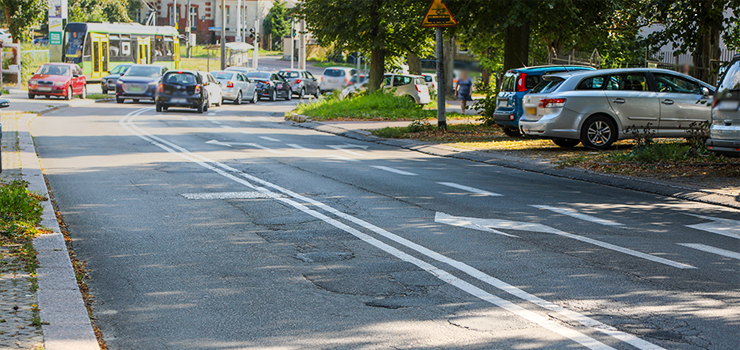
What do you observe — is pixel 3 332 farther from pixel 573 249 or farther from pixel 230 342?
pixel 573 249

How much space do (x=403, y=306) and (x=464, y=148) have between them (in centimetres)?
1272

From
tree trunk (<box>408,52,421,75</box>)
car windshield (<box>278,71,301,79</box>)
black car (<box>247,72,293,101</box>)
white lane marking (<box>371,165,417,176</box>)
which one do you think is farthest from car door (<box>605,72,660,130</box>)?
car windshield (<box>278,71,301,79</box>)

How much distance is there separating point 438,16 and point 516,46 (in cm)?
367

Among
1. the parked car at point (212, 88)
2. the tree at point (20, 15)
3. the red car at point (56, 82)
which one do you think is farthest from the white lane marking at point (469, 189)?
the tree at point (20, 15)

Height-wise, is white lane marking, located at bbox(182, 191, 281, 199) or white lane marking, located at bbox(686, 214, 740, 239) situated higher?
white lane marking, located at bbox(182, 191, 281, 199)

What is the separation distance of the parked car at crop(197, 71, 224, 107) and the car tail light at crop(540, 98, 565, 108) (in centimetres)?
1876

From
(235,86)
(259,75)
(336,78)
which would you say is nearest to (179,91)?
(235,86)

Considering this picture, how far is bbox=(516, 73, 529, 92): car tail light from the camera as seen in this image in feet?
63.9

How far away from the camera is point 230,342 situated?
485 cm

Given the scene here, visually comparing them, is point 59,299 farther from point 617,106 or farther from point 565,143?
point 565,143

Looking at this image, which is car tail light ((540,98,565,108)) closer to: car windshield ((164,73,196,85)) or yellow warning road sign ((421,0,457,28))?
yellow warning road sign ((421,0,457,28))

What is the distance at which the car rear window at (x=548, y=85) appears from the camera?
55.2 ft

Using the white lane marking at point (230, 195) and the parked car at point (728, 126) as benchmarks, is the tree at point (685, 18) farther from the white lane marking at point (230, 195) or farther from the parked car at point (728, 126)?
the white lane marking at point (230, 195)

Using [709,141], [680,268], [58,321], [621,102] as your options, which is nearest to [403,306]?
[58,321]
